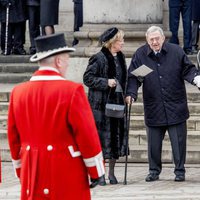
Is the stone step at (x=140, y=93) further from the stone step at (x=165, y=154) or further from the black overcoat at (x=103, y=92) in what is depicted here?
the black overcoat at (x=103, y=92)

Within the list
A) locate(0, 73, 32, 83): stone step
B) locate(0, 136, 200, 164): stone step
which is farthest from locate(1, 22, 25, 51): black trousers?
locate(0, 136, 200, 164): stone step

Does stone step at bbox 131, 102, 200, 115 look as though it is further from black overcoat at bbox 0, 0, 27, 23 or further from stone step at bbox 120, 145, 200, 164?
black overcoat at bbox 0, 0, 27, 23

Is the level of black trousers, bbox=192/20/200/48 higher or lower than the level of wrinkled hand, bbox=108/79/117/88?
lower

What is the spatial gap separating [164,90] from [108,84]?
28.7 inches

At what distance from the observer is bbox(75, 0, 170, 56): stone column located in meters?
14.8

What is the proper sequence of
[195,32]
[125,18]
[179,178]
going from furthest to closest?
[195,32] < [125,18] < [179,178]

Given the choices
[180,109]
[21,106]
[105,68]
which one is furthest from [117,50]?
[21,106]

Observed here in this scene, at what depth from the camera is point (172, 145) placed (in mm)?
11984

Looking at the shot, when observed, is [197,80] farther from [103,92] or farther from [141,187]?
[141,187]

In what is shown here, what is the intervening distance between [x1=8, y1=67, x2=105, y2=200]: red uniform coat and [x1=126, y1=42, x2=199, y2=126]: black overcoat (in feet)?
14.4

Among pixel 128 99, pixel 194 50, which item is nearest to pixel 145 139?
pixel 128 99

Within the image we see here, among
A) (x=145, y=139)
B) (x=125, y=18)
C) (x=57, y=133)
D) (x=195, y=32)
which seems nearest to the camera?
(x=57, y=133)

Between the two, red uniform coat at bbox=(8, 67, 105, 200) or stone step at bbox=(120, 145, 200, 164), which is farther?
stone step at bbox=(120, 145, 200, 164)

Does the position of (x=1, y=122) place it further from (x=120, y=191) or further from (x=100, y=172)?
(x=100, y=172)
